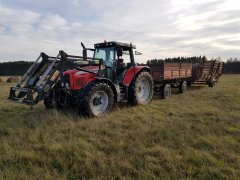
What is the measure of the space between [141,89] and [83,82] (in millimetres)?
3444

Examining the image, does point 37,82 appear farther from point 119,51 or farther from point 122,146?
point 122,146

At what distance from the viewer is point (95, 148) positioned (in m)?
5.93

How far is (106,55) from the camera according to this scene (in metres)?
10.6

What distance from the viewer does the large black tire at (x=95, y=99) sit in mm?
8594

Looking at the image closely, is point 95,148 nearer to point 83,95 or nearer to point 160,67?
point 83,95

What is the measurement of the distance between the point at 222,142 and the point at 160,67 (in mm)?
7761

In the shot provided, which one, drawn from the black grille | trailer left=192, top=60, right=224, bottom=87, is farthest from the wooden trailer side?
the black grille

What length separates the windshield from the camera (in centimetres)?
1041

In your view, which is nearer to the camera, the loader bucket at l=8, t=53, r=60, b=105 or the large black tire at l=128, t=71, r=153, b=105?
the loader bucket at l=8, t=53, r=60, b=105

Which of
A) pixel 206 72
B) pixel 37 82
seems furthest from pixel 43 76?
pixel 206 72

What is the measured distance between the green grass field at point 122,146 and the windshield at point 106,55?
6.68 ft

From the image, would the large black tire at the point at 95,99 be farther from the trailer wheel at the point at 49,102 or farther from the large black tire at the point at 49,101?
the trailer wheel at the point at 49,102

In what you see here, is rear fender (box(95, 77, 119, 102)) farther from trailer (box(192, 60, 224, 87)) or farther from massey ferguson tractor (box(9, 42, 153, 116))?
trailer (box(192, 60, 224, 87))

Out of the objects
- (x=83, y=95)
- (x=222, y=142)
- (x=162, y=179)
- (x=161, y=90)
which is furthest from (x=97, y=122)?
(x=161, y=90)
